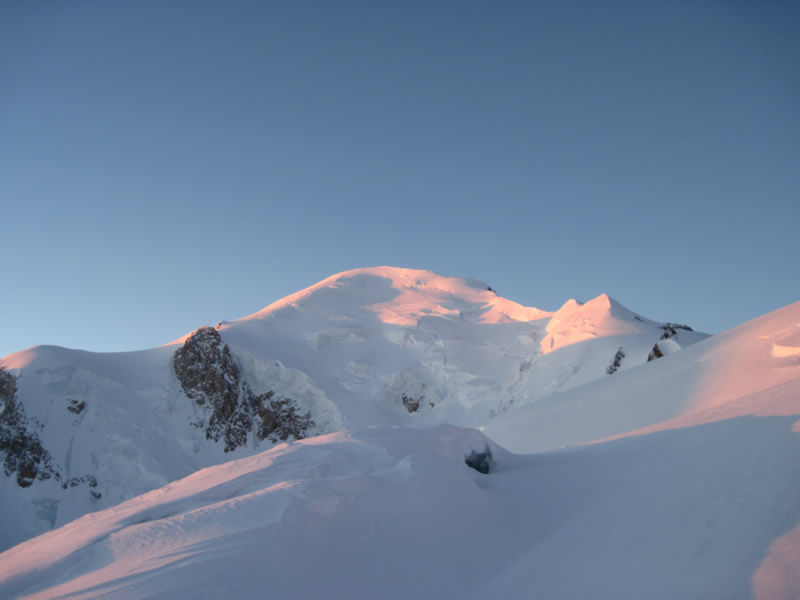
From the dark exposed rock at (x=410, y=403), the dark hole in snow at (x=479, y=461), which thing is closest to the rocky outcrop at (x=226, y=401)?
the dark exposed rock at (x=410, y=403)

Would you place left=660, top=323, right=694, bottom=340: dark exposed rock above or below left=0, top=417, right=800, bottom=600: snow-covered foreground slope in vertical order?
below

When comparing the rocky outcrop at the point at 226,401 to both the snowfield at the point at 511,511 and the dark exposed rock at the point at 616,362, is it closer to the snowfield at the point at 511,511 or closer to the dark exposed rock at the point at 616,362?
the dark exposed rock at the point at 616,362

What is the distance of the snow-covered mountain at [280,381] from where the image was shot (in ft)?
93.8

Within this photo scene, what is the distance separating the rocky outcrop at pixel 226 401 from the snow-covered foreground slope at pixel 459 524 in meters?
30.4

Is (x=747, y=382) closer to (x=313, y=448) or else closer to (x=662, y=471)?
(x=662, y=471)

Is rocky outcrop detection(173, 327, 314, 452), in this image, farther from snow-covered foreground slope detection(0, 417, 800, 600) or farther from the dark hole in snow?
snow-covered foreground slope detection(0, 417, 800, 600)

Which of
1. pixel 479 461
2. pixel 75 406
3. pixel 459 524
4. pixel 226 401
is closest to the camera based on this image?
pixel 459 524

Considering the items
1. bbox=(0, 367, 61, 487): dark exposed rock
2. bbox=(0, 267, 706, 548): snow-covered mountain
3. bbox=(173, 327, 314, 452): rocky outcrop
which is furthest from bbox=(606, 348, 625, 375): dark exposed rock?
bbox=(0, 367, 61, 487): dark exposed rock

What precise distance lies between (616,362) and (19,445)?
3378 centimetres

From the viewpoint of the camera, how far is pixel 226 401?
36438 mm

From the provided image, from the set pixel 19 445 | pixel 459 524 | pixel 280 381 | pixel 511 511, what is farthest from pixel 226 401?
pixel 459 524

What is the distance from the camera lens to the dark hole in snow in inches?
308

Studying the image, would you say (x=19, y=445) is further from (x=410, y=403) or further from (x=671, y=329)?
(x=671, y=329)

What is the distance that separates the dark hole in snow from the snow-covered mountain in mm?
17759
